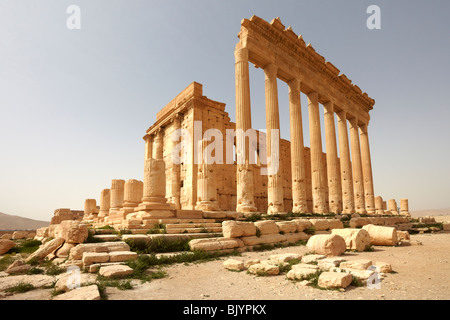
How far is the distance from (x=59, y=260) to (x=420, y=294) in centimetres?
733

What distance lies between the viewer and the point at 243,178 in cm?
1472

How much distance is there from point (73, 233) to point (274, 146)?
37.6 feet

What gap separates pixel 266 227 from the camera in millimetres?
10195

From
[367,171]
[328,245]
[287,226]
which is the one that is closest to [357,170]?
[367,171]

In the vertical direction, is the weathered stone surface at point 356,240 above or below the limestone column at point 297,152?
below

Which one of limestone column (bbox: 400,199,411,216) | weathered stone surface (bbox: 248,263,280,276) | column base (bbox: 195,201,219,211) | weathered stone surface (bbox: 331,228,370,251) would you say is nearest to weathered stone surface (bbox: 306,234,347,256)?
weathered stone surface (bbox: 331,228,370,251)

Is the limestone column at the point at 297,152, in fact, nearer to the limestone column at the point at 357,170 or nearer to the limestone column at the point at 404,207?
the limestone column at the point at 357,170

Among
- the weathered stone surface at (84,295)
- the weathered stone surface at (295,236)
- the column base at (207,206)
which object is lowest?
the weathered stone surface at (295,236)

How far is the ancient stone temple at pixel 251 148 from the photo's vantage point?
14.7 metres

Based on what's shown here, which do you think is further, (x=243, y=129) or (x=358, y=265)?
(x=243, y=129)

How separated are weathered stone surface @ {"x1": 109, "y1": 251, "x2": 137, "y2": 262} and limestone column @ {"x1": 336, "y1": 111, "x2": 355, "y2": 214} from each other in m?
19.7

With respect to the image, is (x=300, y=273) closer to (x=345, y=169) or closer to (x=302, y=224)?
(x=302, y=224)

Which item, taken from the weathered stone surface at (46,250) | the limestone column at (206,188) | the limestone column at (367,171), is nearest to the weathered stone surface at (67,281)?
the weathered stone surface at (46,250)

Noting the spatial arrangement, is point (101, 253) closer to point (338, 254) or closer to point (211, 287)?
point (211, 287)
